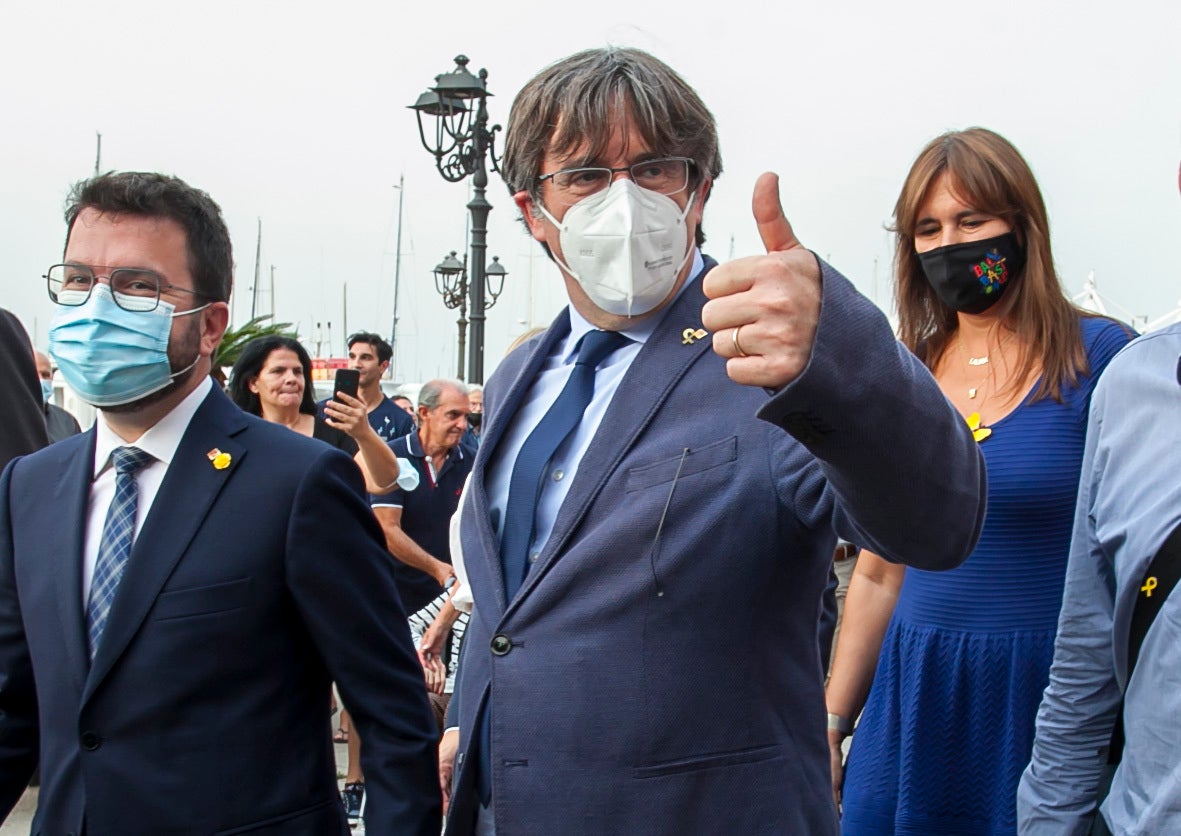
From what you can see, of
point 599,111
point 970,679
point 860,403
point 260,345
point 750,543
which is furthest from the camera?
point 260,345

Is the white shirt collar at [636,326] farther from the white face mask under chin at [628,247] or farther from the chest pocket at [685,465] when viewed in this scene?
the chest pocket at [685,465]

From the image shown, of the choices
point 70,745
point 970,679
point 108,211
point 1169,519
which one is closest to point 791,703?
point 1169,519

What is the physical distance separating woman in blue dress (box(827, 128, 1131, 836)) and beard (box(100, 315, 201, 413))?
1676 millimetres

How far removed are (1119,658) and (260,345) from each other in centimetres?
594

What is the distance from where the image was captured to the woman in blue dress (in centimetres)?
262

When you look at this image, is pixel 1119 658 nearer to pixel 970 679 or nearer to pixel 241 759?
pixel 970 679

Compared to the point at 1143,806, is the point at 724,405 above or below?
above

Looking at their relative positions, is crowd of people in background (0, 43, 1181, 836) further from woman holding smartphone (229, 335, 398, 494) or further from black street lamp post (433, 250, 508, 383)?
black street lamp post (433, 250, 508, 383)

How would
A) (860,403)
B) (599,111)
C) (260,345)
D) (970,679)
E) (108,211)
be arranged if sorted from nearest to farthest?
(860,403), (599,111), (108,211), (970,679), (260,345)

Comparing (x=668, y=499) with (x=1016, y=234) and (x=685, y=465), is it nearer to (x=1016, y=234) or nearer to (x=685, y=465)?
(x=685, y=465)

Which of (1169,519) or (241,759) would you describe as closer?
(1169,519)

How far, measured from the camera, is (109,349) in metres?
2.39

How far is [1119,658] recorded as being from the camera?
196 cm

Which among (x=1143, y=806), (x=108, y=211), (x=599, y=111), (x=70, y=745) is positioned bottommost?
(x=70, y=745)
